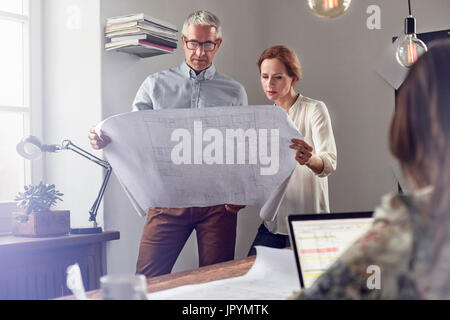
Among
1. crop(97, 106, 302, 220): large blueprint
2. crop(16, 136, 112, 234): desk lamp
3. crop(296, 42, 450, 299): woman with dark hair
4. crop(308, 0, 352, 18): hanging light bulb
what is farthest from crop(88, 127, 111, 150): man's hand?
crop(296, 42, 450, 299): woman with dark hair

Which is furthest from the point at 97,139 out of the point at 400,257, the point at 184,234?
the point at 400,257

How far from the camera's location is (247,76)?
3.56m

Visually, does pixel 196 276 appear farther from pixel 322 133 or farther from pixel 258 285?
pixel 322 133

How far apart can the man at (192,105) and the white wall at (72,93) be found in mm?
523

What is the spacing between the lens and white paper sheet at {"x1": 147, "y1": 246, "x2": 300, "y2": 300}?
3.55 feet

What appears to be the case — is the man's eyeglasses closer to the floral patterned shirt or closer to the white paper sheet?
the white paper sheet

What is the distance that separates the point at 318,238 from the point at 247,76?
2.61 metres

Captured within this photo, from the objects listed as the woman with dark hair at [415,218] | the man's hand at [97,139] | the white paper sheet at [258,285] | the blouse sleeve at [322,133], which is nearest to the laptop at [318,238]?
the white paper sheet at [258,285]

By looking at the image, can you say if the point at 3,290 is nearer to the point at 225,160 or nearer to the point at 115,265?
the point at 115,265

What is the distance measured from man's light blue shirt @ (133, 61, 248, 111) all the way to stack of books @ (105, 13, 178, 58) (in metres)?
0.37

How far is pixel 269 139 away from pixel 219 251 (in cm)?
55

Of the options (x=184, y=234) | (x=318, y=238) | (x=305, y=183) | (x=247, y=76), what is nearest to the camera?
(x=318, y=238)

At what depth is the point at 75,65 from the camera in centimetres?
264
